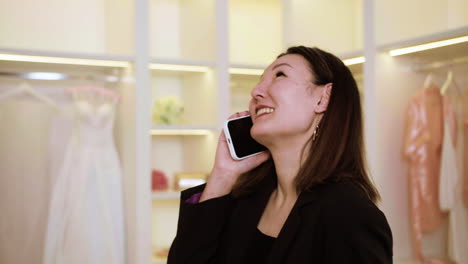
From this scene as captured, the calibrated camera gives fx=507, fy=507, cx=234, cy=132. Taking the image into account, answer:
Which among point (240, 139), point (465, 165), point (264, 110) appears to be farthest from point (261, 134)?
point (465, 165)

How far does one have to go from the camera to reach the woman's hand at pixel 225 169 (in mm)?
1507

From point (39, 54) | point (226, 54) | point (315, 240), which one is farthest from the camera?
point (226, 54)

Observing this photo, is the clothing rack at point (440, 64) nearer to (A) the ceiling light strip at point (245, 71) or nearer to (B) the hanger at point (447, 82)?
(B) the hanger at point (447, 82)

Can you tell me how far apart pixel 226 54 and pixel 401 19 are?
1.11 meters

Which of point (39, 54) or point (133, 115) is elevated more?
point (39, 54)

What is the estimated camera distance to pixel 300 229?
1210 millimetres

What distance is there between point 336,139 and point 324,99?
0.43ft

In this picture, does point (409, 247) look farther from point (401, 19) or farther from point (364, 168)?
point (364, 168)

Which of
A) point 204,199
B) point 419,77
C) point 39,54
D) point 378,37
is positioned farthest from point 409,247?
point 39,54

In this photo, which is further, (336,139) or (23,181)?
(23,181)

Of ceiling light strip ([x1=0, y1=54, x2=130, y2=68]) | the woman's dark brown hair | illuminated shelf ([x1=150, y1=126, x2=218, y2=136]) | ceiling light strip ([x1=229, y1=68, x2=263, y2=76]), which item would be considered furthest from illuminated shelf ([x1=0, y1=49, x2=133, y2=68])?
the woman's dark brown hair

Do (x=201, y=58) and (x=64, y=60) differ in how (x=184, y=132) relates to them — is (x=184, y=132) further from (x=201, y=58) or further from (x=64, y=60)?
(x=64, y=60)

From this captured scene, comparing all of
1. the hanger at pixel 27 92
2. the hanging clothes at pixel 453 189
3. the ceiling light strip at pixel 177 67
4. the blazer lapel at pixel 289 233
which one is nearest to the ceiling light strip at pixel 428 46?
the hanging clothes at pixel 453 189

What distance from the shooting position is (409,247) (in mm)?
3111
